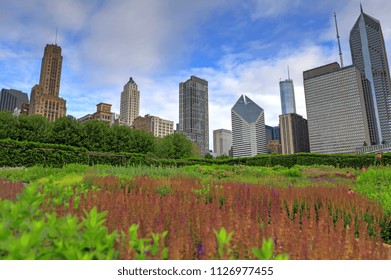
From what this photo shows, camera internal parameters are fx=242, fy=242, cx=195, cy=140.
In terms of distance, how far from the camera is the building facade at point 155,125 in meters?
172

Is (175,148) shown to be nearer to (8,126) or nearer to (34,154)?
(8,126)

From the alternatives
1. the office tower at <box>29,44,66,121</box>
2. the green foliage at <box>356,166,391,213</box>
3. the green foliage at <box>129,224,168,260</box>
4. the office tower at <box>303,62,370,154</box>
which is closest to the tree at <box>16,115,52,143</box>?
the green foliage at <box>356,166,391,213</box>

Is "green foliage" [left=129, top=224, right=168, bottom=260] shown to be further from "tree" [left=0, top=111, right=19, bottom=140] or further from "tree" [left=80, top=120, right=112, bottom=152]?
"tree" [left=80, top=120, right=112, bottom=152]

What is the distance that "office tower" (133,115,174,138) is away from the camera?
17180 centimetres

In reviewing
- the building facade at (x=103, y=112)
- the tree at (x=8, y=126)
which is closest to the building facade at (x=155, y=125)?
the building facade at (x=103, y=112)

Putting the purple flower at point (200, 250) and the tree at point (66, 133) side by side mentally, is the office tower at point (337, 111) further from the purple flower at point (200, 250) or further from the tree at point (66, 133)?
the purple flower at point (200, 250)

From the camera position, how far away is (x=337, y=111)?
609ft

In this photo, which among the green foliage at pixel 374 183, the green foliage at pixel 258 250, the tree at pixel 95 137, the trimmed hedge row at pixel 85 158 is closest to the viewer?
the green foliage at pixel 258 250

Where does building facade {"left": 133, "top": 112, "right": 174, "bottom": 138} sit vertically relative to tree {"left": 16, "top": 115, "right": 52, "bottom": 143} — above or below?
above

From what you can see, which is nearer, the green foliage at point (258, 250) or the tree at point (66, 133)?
the green foliage at point (258, 250)

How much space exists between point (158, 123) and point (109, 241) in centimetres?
17806

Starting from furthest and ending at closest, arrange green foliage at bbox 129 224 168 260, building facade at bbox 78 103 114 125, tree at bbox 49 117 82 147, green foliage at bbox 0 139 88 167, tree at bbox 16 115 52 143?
building facade at bbox 78 103 114 125, tree at bbox 49 117 82 147, tree at bbox 16 115 52 143, green foliage at bbox 0 139 88 167, green foliage at bbox 129 224 168 260

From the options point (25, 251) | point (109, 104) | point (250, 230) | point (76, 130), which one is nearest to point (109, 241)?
point (25, 251)

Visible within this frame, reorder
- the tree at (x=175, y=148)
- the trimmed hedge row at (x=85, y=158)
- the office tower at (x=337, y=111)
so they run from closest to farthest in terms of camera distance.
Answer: the trimmed hedge row at (x=85, y=158)
the tree at (x=175, y=148)
the office tower at (x=337, y=111)
